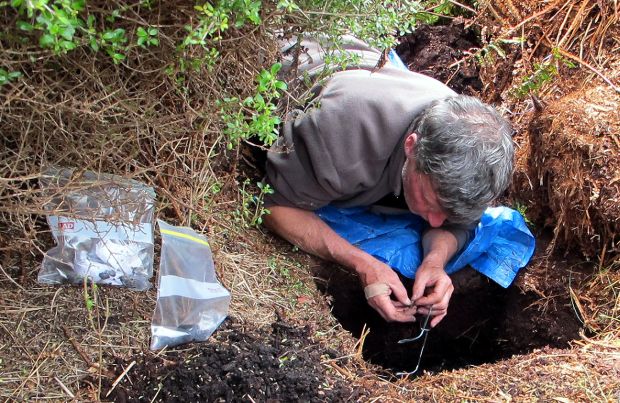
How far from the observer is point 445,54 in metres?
4.33

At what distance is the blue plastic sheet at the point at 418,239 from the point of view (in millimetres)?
3406

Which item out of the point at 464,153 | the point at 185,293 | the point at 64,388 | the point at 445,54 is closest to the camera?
the point at 64,388

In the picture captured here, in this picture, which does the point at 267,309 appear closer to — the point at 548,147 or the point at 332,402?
the point at 332,402

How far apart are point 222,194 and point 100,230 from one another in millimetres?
702

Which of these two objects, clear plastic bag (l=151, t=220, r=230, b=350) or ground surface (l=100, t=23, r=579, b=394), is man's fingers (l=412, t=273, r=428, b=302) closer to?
ground surface (l=100, t=23, r=579, b=394)

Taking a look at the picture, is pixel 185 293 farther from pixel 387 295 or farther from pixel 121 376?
pixel 387 295

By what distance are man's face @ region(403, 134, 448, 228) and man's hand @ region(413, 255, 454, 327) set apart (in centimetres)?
26

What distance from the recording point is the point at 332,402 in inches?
95.1

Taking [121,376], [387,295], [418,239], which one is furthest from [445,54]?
[121,376]

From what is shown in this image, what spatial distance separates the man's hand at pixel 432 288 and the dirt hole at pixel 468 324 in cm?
31

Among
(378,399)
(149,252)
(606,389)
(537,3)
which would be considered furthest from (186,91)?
(537,3)

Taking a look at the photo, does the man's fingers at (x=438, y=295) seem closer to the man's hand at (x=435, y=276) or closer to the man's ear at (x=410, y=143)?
the man's hand at (x=435, y=276)

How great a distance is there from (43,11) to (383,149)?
1.66m

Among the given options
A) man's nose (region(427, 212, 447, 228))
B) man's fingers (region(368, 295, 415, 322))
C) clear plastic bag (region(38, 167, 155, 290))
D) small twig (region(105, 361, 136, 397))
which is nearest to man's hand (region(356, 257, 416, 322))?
man's fingers (region(368, 295, 415, 322))
